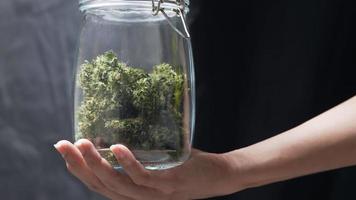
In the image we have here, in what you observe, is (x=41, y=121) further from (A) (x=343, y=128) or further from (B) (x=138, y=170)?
(A) (x=343, y=128)

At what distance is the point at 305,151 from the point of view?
0.62 meters

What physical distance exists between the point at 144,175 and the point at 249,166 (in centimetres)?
14

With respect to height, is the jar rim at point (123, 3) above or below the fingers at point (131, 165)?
above

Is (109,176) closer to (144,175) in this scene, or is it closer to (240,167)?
(144,175)

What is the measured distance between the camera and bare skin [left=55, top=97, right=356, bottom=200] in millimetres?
583

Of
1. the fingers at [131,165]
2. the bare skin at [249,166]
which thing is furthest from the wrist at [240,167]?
the fingers at [131,165]

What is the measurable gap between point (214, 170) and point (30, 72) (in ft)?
1.18

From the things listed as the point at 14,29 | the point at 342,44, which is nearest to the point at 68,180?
the point at 14,29

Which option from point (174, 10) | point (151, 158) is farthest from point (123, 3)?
point (151, 158)

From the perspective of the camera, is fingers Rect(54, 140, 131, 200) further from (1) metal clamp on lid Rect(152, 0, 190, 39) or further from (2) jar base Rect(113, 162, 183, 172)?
(1) metal clamp on lid Rect(152, 0, 190, 39)

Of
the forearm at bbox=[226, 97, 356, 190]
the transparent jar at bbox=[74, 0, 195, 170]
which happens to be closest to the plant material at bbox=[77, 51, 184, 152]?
the transparent jar at bbox=[74, 0, 195, 170]

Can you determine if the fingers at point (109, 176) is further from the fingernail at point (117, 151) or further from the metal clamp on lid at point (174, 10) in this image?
the metal clamp on lid at point (174, 10)

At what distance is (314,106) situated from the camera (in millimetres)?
820

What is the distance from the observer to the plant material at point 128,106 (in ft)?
1.76
